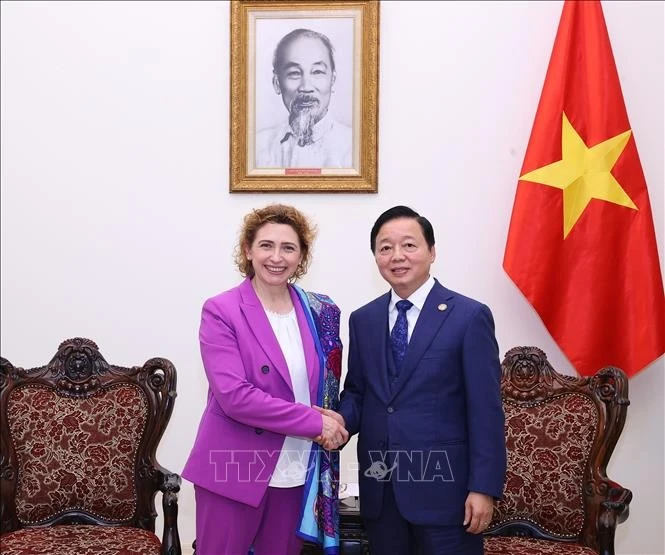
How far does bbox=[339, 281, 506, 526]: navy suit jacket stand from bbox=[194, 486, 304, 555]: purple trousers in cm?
24

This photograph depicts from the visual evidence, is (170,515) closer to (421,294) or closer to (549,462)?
(421,294)

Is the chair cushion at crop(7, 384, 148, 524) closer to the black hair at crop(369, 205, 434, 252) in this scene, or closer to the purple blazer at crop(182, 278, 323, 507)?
the purple blazer at crop(182, 278, 323, 507)

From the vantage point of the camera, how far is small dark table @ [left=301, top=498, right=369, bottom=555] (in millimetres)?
2570

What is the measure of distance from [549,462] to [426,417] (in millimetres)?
1087

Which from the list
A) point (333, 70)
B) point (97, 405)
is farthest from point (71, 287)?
point (333, 70)

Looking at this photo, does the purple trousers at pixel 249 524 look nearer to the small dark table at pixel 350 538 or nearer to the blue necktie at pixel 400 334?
the small dark table at pixel 350 538

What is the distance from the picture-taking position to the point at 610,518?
2.72m

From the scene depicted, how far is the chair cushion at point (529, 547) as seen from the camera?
2738 mm

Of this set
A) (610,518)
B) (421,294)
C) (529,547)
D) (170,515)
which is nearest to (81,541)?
(170,515)

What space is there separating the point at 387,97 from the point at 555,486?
6.47 feet

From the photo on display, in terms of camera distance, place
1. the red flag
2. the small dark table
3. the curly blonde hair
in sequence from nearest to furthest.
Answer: the curly blonde hair → the small dark table → the red flag

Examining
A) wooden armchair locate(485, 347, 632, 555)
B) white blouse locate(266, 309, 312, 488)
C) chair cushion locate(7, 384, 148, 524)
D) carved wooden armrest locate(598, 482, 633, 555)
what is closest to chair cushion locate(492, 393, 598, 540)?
wooden armchair locate(485, 347, 632, 555)

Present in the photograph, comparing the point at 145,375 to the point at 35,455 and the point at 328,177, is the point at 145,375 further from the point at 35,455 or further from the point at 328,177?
the point at 328,177

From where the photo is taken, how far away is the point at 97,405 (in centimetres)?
305
